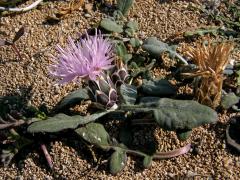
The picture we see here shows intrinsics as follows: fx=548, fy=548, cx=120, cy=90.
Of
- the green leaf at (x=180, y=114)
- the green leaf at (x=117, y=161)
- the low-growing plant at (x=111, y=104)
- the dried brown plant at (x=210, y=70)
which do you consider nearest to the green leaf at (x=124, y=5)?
the low-growing plant at (x=111, y=104)

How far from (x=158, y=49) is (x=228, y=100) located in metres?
0.37

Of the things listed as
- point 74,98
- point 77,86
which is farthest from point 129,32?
point 74,98

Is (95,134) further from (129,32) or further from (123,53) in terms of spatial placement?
(129,32)

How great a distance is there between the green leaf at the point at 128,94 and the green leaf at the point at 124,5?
526 mm

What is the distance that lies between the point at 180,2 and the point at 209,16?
16 centimetres

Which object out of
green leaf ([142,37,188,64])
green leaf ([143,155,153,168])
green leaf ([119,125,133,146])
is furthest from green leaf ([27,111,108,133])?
green leaf ([142,37,188,64])

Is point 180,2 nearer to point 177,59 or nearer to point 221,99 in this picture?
point 177,59

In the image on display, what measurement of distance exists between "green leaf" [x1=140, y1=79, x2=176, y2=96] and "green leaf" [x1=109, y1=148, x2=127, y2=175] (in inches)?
10.6

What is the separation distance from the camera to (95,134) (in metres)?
2.02

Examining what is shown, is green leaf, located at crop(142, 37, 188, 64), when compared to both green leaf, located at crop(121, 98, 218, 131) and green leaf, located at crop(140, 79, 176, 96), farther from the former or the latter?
green leaf, located at crop(121, 98, 218, 131)

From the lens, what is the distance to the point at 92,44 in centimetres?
199

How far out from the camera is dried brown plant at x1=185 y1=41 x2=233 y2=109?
2002 mm

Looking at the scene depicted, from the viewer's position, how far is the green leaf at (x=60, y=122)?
197cm

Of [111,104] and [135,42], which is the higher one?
[135,42]
